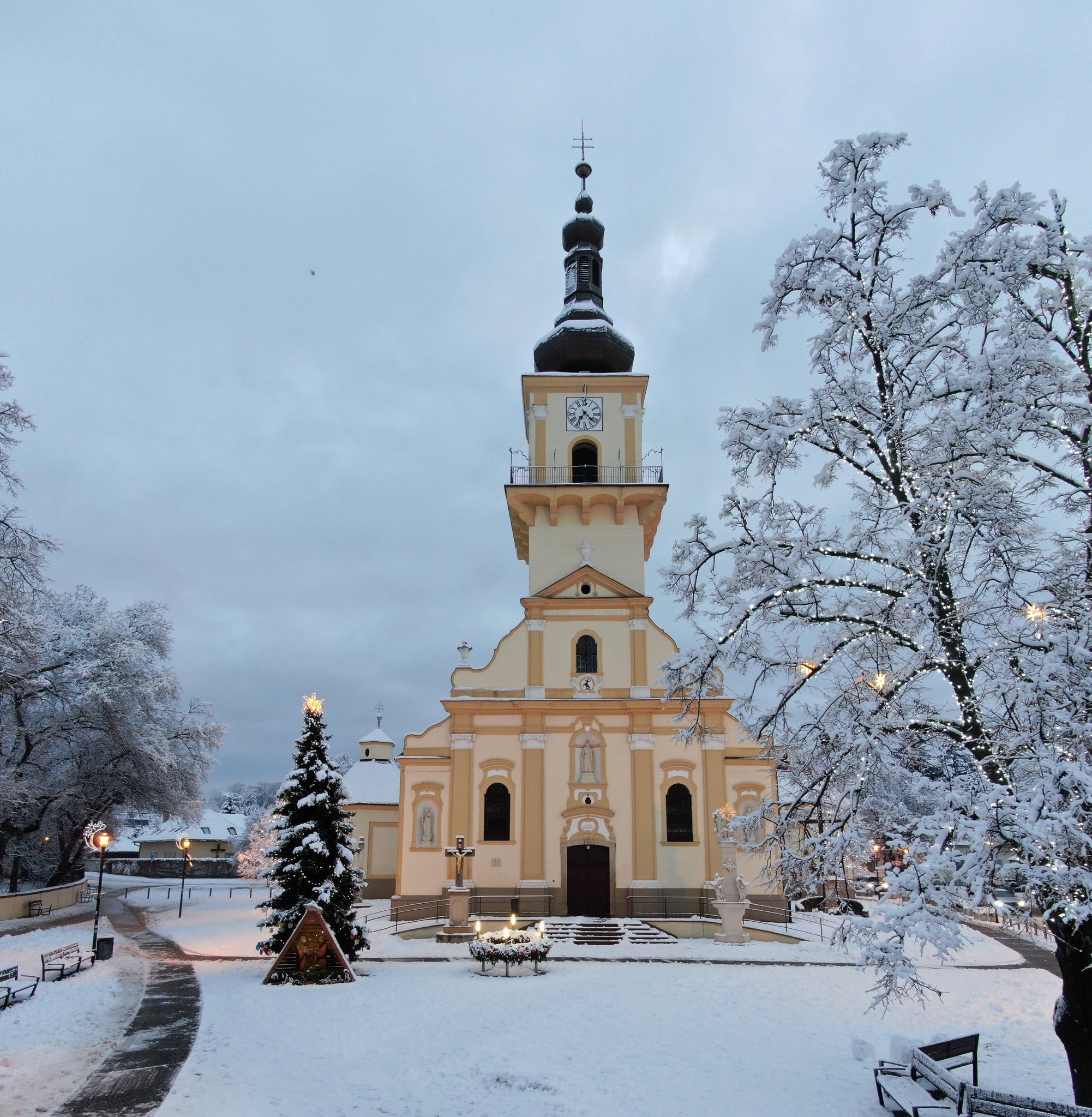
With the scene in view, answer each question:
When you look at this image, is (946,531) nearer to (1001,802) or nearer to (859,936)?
(1001,802)

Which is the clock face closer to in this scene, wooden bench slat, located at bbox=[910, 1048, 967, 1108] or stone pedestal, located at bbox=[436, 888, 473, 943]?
stone pedestal, located at bbox=[436, 888, 473, 943]

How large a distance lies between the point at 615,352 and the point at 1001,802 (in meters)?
26.9

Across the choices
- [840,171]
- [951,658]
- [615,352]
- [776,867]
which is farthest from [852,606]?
[615,352]

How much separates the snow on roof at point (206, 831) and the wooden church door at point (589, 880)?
4472cm

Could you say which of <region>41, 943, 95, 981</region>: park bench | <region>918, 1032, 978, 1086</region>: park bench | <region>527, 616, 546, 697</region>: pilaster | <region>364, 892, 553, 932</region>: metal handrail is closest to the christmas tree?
<region>41, 943, 95, 981</region>: park bench

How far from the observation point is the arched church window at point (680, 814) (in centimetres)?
2577

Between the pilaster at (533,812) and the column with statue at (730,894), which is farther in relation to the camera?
the pilaster at (533,812)

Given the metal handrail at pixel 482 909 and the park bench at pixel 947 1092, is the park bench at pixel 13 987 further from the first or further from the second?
the park bench at pixel 947 1092

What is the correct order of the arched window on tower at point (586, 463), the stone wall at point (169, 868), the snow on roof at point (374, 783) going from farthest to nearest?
the stone wall at point (169, 868)
the snow on roof at point (374, 783)
the arched window on tower at point (586, 463)

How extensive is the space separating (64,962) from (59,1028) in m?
5.24

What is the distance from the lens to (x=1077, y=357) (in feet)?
24.0

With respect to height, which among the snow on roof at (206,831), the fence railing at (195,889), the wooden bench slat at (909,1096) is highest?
the snow on roof at (206,831)

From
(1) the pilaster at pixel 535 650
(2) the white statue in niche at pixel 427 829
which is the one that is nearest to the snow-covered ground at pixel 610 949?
(2) the white statue in niche at pixel 427 829

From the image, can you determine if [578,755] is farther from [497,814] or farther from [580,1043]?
[580,1043]
